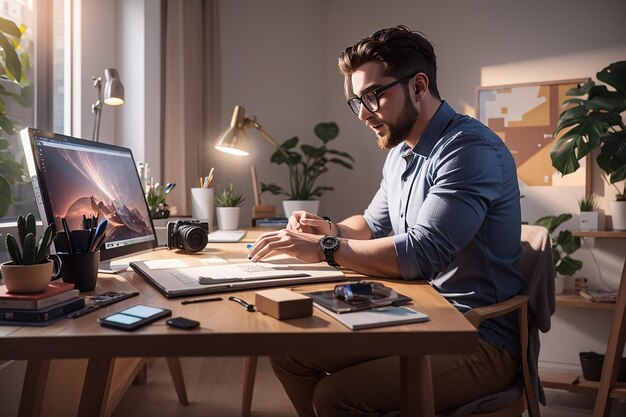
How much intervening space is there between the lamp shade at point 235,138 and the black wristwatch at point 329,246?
4.29 feet

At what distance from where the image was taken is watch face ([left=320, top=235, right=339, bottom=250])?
1306mm

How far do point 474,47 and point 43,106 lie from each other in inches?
95.2

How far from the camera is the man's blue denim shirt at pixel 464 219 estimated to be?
4.16 feet

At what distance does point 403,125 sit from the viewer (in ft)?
5.19

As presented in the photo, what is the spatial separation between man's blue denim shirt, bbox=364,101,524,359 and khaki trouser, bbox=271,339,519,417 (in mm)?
79

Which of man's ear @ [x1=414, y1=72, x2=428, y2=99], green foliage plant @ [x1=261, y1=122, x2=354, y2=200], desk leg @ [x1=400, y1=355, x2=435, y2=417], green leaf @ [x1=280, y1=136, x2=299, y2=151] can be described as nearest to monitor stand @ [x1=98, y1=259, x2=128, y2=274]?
desk leg @ [x1=400, y1=355, x2=435, y2=417]

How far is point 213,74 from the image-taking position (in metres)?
3.39

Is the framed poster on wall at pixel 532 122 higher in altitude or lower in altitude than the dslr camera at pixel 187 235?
higher

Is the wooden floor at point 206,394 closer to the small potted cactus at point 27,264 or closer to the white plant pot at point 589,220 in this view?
the small potted cactus at point 27,264

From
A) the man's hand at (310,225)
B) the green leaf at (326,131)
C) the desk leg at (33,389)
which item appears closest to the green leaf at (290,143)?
the green leaf at (326,131)

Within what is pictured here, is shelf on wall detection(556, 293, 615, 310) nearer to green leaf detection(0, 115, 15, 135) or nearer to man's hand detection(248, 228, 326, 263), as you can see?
man's hand detection(248, 228, 326, 263)

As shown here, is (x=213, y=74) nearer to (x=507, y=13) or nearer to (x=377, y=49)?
(x=507, y=13)

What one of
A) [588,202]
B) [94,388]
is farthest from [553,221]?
[94,388]

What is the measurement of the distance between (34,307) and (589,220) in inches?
115
